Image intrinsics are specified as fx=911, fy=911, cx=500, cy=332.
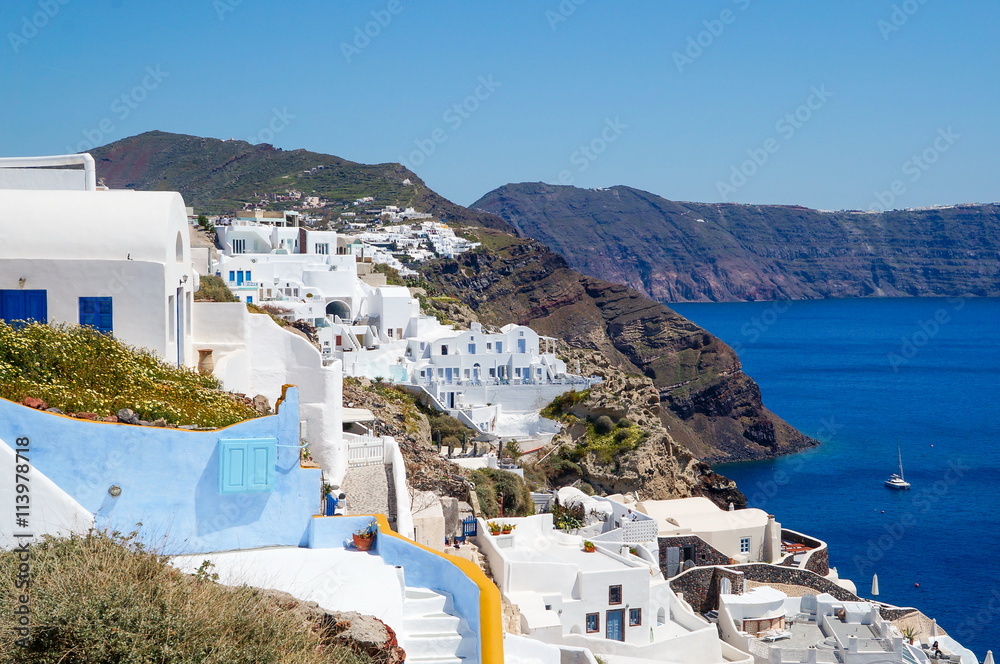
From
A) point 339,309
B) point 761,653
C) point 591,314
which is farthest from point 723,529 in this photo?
point 591,314

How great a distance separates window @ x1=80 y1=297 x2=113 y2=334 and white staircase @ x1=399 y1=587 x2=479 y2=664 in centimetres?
503

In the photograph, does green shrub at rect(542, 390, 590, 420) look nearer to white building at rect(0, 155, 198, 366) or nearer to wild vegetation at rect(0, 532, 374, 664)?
white building at rect(0, 155, 198, 366)

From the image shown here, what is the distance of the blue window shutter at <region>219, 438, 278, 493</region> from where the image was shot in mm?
7719

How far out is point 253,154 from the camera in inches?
6161

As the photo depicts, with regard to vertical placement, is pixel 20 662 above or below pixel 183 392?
below

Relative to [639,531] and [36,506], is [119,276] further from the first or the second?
[639,531]

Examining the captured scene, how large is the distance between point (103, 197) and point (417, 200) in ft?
398

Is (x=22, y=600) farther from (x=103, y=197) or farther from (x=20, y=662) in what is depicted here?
(x=103, y=197)

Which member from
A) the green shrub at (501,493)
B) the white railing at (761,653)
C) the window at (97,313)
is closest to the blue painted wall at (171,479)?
the window at (97,313)

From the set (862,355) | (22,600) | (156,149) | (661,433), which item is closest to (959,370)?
(862,355)

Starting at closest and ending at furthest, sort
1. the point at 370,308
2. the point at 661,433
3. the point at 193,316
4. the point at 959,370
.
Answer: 1. the point at 193,316
2. the point at 661,433
3. the point at 370,308
4. the point at 959,370

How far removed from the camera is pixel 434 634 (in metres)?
7.16

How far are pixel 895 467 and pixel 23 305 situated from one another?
6268cm

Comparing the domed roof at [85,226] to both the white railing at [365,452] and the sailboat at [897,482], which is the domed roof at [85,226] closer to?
the white railing at [365,452]
